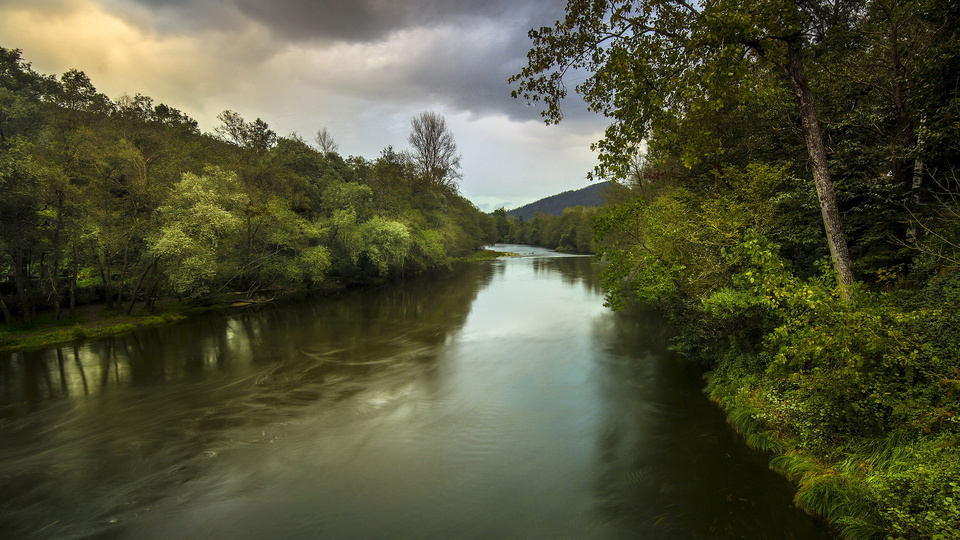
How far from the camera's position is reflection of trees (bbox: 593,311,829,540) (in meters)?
6.30

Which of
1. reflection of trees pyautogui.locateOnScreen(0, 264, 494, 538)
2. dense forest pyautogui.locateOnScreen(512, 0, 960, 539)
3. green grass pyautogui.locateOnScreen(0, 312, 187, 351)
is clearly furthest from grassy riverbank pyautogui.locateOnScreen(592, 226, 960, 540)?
green grass pyautogui.locateOnScreen(0, 312, 187, 351)

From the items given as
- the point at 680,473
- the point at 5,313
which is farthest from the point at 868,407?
the point at 5,313

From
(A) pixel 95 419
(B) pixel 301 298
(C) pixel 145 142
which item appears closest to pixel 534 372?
(A) pixel 95 419

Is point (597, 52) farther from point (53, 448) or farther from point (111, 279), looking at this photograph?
point (111, 279)

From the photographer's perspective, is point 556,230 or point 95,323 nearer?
point 95,323

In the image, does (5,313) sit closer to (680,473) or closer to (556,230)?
(680,473)

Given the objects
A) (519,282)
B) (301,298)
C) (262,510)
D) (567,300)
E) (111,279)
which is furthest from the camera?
(519,282)

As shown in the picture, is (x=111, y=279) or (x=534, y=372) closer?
(x=534, y=372)

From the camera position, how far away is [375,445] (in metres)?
9.20

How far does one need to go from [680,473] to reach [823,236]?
7251mm

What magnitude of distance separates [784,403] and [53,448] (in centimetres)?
1576

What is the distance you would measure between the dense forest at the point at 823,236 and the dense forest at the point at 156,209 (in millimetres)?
20072

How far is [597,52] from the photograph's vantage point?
7164 millimetres

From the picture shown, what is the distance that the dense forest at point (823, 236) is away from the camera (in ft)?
18.0
